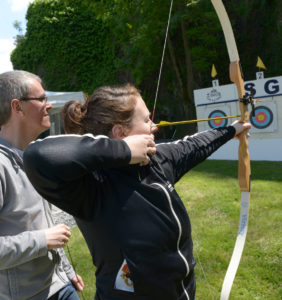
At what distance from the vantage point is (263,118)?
5316 millimetres

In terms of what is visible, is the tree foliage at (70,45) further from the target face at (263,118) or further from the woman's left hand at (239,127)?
the woman's left hand at (239,127)

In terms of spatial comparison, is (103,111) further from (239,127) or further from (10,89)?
(239,127)

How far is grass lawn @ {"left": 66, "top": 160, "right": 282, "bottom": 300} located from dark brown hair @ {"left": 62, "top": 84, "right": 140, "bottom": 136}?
1.16m

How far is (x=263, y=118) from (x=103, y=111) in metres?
5.00

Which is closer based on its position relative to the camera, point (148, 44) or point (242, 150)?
point (242, 150)

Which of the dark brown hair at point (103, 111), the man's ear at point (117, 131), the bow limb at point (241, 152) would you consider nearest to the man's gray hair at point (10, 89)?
the dark brown hair at point (103, 111)

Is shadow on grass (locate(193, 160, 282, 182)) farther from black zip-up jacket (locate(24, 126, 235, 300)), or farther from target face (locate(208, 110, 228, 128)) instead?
black zip-up jacket (locate(24, 126, 235, 300))

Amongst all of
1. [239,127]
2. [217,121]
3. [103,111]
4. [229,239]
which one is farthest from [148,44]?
[103,111]

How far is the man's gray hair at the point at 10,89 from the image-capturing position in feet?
3.05

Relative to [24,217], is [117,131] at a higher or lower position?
higher

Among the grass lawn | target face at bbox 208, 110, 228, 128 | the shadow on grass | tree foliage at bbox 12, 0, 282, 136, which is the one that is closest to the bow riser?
the grass lawn

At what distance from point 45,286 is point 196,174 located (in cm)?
348

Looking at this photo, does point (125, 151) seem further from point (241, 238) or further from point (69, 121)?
point (241, 238)

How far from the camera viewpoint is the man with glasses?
2.73 ft
